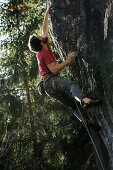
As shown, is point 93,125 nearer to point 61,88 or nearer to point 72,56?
point 61,88

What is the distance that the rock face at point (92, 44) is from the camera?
11.5 ft

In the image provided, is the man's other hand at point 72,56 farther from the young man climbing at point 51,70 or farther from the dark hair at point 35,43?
the dark hair at point 35,43

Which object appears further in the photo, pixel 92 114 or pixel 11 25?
pixel 11 25

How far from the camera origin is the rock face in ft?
11.5

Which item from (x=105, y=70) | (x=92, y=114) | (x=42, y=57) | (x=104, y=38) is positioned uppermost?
(x=42, y=57)

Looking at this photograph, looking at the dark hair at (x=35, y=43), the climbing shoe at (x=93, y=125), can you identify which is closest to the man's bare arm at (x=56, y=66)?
the dark hair at (x=35, y=43)

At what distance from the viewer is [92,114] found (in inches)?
155

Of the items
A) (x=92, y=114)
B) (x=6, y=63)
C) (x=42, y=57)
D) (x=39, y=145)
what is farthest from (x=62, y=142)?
(x=42, y=57)

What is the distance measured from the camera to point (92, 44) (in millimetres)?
3826

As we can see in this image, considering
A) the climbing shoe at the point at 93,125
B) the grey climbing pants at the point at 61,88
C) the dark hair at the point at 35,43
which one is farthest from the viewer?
the dark hair at the point at 35,43

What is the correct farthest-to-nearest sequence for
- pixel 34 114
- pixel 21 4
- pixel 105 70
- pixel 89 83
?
pixel 34 114 < pixel 21 4 < pixel 89 83 < pixel 105 70

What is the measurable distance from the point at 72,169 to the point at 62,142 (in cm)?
136

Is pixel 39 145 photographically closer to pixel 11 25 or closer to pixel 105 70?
pixel 11 25

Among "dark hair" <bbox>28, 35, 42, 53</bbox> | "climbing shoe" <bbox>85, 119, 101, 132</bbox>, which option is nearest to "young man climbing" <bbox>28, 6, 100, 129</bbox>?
"dark hair" <bbox>28, 35, 42, 53</bbox>
